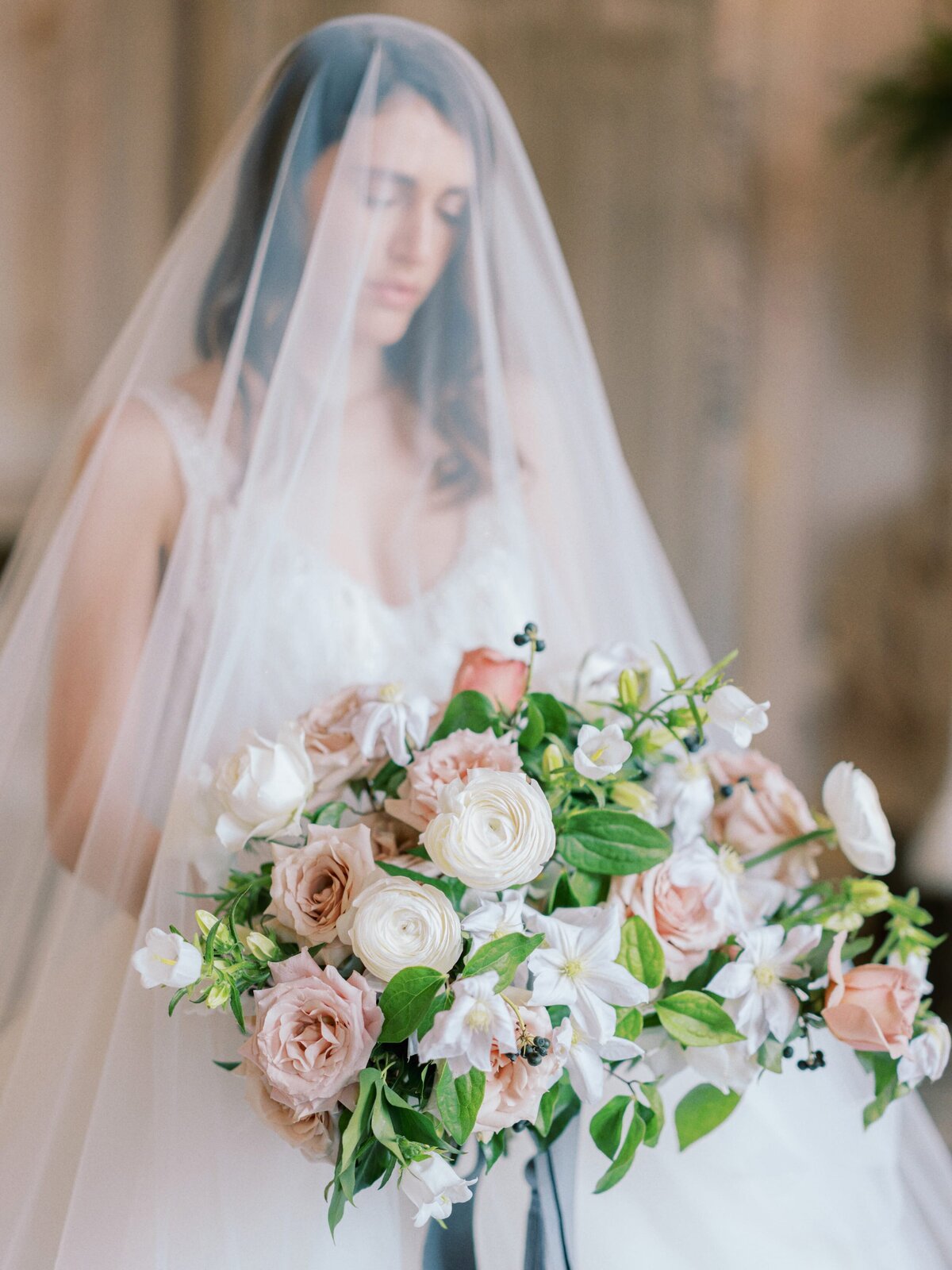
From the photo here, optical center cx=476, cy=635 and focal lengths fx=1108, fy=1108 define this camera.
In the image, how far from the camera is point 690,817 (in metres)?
0.87

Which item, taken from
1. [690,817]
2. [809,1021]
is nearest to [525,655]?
[690,817]

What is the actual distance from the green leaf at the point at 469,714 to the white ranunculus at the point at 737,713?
17 cm

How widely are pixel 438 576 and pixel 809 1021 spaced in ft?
2.00

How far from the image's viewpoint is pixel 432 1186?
0.67 metres

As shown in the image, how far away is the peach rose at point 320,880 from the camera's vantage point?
74 centimetres

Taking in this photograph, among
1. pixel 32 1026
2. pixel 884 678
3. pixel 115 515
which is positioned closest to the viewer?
pixel 32 1026

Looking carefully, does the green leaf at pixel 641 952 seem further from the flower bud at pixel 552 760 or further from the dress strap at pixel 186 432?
the dress strap at pixel 186 432

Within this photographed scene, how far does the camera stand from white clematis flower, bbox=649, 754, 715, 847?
869 mm

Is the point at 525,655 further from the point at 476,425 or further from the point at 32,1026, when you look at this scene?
the point at 32,1026

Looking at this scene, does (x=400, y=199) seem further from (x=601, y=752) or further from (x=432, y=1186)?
(x=432, y=1186)

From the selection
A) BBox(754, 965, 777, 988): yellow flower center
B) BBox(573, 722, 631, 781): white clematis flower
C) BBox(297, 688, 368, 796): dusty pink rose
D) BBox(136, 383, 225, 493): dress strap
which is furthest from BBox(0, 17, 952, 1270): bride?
BBox(573, 722, 631, 781): white clematis flower

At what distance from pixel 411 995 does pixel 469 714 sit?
0.76 ft

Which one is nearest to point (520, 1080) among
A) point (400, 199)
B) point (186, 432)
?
point (186, 432)

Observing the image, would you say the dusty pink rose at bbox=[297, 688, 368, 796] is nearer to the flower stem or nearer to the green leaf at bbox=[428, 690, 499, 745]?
the green leaf at bbox=[428, 690, 499, 745]
